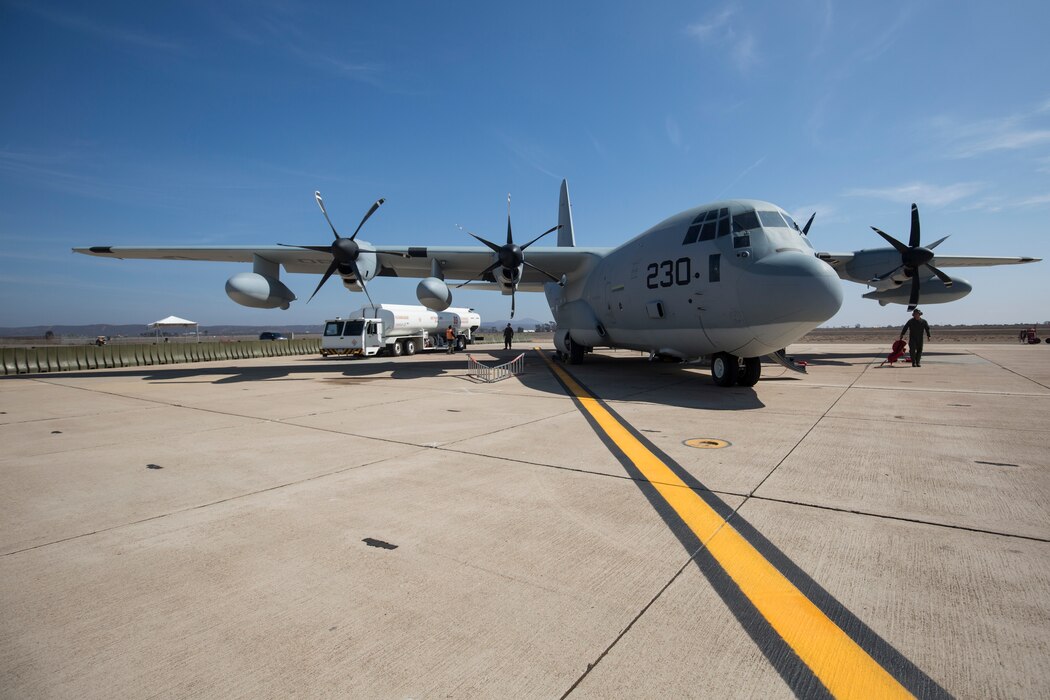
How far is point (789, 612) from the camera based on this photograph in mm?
2609

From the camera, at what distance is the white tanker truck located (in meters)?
25.1

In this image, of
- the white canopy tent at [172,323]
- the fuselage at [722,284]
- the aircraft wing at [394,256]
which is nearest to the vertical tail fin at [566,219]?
the aircraft wing at [394,256]

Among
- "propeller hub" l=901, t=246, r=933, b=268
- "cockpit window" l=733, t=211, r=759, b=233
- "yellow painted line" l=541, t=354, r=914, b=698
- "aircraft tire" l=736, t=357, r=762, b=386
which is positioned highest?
"propeller hub" l=901, t=246, r=933, b=268

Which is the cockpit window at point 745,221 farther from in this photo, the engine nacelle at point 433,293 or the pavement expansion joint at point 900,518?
the engine nacelle at point 433,293

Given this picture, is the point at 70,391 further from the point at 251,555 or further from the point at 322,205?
the point at 251,555

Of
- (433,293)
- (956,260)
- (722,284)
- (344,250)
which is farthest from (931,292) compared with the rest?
(344,250)

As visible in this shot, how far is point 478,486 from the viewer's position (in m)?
4.72

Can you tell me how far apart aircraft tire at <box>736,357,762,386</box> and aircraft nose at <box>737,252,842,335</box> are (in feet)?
7.04

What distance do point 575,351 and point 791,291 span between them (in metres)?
10.9

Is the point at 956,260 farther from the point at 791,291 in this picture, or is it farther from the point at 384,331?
the point at 384,331

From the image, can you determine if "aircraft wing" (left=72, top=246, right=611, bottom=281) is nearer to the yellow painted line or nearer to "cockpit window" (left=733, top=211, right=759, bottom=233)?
"cockpit window" (left=733, top=211, right=759, bottom=233)

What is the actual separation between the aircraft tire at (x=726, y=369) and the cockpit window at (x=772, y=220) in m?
2.98

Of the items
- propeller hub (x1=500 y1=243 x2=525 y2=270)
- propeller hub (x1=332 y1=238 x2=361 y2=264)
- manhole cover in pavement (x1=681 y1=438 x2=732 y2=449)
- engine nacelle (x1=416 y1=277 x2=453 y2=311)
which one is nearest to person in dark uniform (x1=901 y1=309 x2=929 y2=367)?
propeller hub (x1=500 y1=243 x2=525 y2=270)

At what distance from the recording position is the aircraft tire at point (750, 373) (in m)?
11.4
